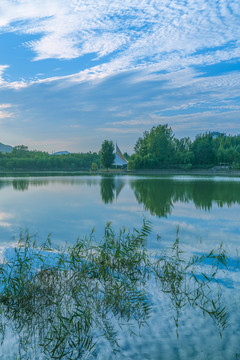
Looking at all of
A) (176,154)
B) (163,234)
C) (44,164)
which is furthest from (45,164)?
(163,234)

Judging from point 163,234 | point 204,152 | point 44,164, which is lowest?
point 163,234

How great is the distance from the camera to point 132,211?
1318 centimetres

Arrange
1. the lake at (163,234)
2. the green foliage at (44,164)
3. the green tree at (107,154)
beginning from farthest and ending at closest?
1. the green foliage at (44,164)
2. the green tree at (107,154)
3. the lake at (163,234)

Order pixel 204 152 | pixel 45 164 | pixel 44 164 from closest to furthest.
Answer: pixel 204 152 → pixel 44 164 → pixel 45 164

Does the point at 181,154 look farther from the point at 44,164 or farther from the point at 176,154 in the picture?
the point at 44,164

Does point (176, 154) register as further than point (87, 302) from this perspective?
Yes

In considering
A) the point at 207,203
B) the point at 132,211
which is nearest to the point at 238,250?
the point at 132,211

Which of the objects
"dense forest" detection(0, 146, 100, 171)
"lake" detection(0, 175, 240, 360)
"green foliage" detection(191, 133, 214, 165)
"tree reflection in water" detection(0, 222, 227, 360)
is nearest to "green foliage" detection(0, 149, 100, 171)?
"dense forest" detection(0, 146, 100, 171)

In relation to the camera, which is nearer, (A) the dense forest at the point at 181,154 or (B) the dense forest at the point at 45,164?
(A) the dense forest at the point at 181,154

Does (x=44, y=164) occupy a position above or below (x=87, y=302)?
above

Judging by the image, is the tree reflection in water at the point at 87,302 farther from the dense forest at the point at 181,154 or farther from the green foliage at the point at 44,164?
the green foliage at the point at 44,164

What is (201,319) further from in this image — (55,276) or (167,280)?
(55,276)

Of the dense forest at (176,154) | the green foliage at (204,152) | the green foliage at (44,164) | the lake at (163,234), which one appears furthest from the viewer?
the green foliage at (44,164)

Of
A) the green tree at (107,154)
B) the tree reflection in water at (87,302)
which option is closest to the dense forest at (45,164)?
the green tree at (107,154)
